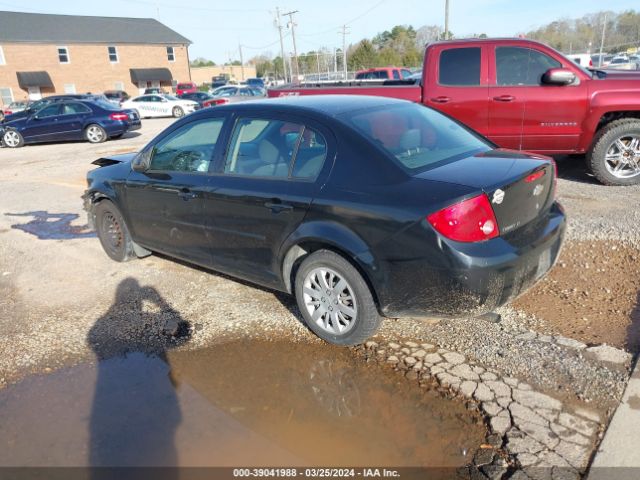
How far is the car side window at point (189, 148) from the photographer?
406 cm

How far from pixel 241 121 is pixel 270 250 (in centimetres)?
106

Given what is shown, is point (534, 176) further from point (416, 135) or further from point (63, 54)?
point (63, 54)

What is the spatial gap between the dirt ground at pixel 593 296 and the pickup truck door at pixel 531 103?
232 centimetres

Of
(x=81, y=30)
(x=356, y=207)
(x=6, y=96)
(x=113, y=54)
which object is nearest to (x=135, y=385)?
(x=356, y=207)

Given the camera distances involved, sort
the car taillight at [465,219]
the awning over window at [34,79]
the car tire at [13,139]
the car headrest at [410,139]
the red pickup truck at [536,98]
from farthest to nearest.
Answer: the awning over window at [34,79], the car tire at [13,139], the red pickup truck at [536,98], the car headrest at [410,139], the car taillight at [465,219]

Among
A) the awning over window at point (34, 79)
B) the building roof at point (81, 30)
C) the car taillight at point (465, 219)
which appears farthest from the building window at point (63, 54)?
the car taillight at point (465, 219)

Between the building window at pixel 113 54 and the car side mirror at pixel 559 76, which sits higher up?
the building window at pixel 113 54

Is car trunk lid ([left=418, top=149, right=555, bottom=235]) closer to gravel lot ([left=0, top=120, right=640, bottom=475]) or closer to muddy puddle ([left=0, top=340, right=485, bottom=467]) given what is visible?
gravel lot ([left=0, top=120, right=640, bottom=475])

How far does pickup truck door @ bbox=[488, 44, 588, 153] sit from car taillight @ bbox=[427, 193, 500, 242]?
4.47 metres

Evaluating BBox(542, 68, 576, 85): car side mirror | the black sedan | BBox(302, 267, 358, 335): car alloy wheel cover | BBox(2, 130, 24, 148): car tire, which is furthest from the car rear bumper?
BBox(2, 130, 24, 148): car tire

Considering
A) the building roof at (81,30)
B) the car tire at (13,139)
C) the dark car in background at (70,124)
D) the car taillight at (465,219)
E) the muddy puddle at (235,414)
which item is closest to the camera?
the muddy puddle at (235,414)

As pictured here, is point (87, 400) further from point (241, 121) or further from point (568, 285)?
point (568, 285)

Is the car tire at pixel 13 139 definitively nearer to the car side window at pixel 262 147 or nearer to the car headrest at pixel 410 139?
the car side window at pixel 262 147

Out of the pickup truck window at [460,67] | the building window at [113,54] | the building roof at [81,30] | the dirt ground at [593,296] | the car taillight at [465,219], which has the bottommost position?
the dirt ground at [593,296]
